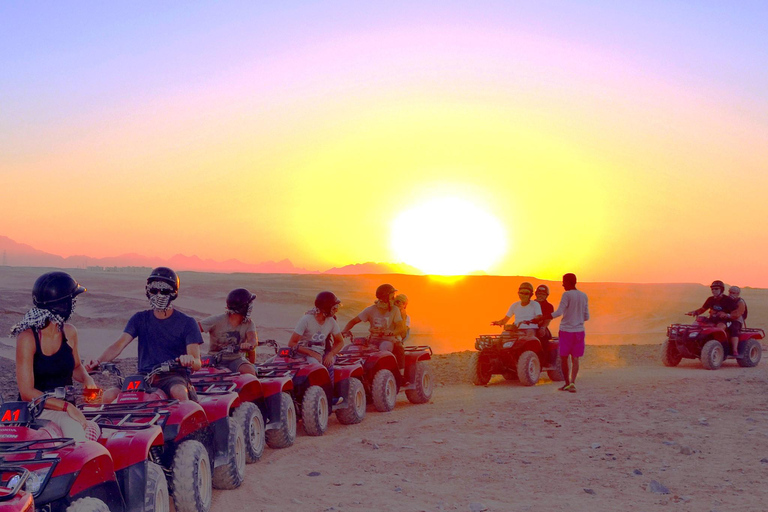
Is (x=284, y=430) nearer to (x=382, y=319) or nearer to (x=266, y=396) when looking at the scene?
(x=266, y=396)

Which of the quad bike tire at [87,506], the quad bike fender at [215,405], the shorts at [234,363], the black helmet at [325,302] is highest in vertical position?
the black helmet at [325,302]

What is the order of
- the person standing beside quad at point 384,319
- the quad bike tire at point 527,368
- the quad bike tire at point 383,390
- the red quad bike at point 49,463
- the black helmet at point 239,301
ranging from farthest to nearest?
the quad bike tire at point 527,368 < the person standing beside quad at point 384,319 < the quad bike tire at point 383,390 < the black helmet at point 239,301 < the red quad bike at point 49,463

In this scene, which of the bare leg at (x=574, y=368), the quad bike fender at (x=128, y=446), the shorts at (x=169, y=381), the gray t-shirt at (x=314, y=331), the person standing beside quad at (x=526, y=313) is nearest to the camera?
the quad bike fender at (x=128, y=446)

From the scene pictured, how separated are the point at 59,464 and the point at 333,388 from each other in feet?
21.6

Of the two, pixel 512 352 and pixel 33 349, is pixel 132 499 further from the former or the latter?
pixel 512 352

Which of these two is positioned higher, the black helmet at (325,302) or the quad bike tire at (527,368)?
the black helmet at (325,302)

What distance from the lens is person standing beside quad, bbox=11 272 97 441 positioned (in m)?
4.85

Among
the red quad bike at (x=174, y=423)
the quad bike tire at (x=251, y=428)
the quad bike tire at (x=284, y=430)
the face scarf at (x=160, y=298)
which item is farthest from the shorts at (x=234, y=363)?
the face scarf at (x=160, y=298)

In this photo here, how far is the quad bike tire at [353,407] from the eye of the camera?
10914 millimetres

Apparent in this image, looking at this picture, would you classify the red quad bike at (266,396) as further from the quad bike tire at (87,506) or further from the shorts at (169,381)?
the quad bike tire at (87,506)

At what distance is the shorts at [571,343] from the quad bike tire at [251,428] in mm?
6979

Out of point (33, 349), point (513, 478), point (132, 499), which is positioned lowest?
point (513, 478)

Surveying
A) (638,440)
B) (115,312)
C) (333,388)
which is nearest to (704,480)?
(638,440)

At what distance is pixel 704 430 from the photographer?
10.2 metres
